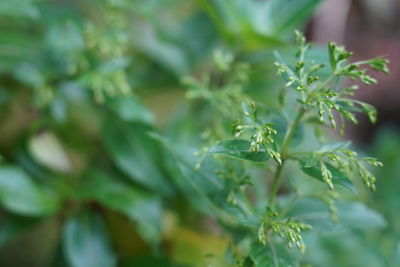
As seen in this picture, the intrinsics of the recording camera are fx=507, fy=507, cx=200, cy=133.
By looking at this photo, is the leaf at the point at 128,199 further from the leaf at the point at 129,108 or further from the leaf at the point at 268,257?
the leaf at the point at 268,257

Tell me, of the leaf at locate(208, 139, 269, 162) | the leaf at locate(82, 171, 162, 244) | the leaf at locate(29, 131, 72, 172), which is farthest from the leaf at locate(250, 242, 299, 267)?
the leaf at locate(29, 131, 72, 172)

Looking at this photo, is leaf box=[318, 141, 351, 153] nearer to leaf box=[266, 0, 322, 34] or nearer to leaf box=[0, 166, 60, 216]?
leaf box=[266, 0, 322, 34]

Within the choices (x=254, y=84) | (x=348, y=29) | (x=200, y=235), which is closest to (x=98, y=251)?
(x=200, y=235)

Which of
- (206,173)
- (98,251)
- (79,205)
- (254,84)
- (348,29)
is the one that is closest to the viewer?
(206,173)

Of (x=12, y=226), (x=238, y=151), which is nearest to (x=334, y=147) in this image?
(x=238, y=151)

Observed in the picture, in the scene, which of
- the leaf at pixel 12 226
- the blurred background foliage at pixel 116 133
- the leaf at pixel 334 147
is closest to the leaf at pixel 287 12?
the blurred background foliage at pixel 116 133

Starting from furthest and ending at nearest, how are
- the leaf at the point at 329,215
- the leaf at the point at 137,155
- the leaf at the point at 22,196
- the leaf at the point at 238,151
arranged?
the leaf at the point at 137,155, the leaf at the point at 22,196, the leaf at the point at 329,215, the leaf at the point at 238,151

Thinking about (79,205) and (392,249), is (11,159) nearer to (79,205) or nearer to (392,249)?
(79,205)
